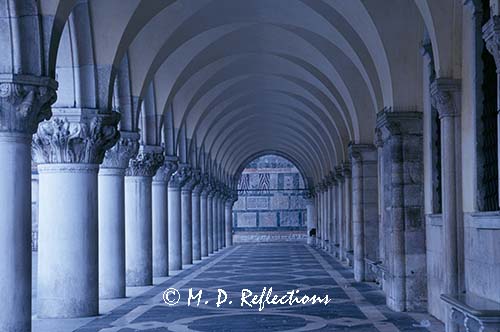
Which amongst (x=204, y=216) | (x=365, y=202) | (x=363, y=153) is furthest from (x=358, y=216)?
(x=204, y=216)

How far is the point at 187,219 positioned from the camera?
30.7 metres

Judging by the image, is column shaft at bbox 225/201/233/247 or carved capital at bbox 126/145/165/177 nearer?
carved capital at bbox 126/145/165/177

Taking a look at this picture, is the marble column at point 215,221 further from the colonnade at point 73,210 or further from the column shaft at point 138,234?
the column shaft at point 138,234

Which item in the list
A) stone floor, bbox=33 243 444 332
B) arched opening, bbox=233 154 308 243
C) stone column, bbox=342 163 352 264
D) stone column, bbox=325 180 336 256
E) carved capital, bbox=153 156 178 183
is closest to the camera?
stone floor, bbox=33 243 444 332

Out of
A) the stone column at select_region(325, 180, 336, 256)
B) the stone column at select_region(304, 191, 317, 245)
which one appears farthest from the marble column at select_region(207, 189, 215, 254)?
the stone column at select_region(304, 191, 317, 245)

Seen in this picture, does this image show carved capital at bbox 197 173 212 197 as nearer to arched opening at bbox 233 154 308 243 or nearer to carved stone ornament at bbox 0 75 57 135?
arched opening at bbox 233 154 308 243

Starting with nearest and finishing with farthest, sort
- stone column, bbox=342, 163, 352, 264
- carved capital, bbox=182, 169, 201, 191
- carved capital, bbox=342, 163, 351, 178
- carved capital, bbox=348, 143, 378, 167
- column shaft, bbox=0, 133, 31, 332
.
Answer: column shaft, bbox=0, 133, 31, 332 < carved capital, bbox=348, 143, 378, 167 < stone column, bbox=342, 163, 352, 264 < carved capital, bbox=342, 163, 351, 178 < carved capital, bbox=182, 169, 201, 191

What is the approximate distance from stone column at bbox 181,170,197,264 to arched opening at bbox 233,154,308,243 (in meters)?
29.9

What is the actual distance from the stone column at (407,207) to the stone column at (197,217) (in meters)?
18.9

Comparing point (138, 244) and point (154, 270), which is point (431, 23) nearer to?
point (138, 244)

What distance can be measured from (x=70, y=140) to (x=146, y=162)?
22.2 feet

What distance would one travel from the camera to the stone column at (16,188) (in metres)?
10.4

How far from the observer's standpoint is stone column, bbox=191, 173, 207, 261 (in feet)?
111

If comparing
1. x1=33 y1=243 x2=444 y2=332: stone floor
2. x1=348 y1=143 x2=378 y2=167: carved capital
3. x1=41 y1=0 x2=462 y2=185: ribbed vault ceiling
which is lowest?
x1=33 y1=243 x2=444 y2=332: stone floor
